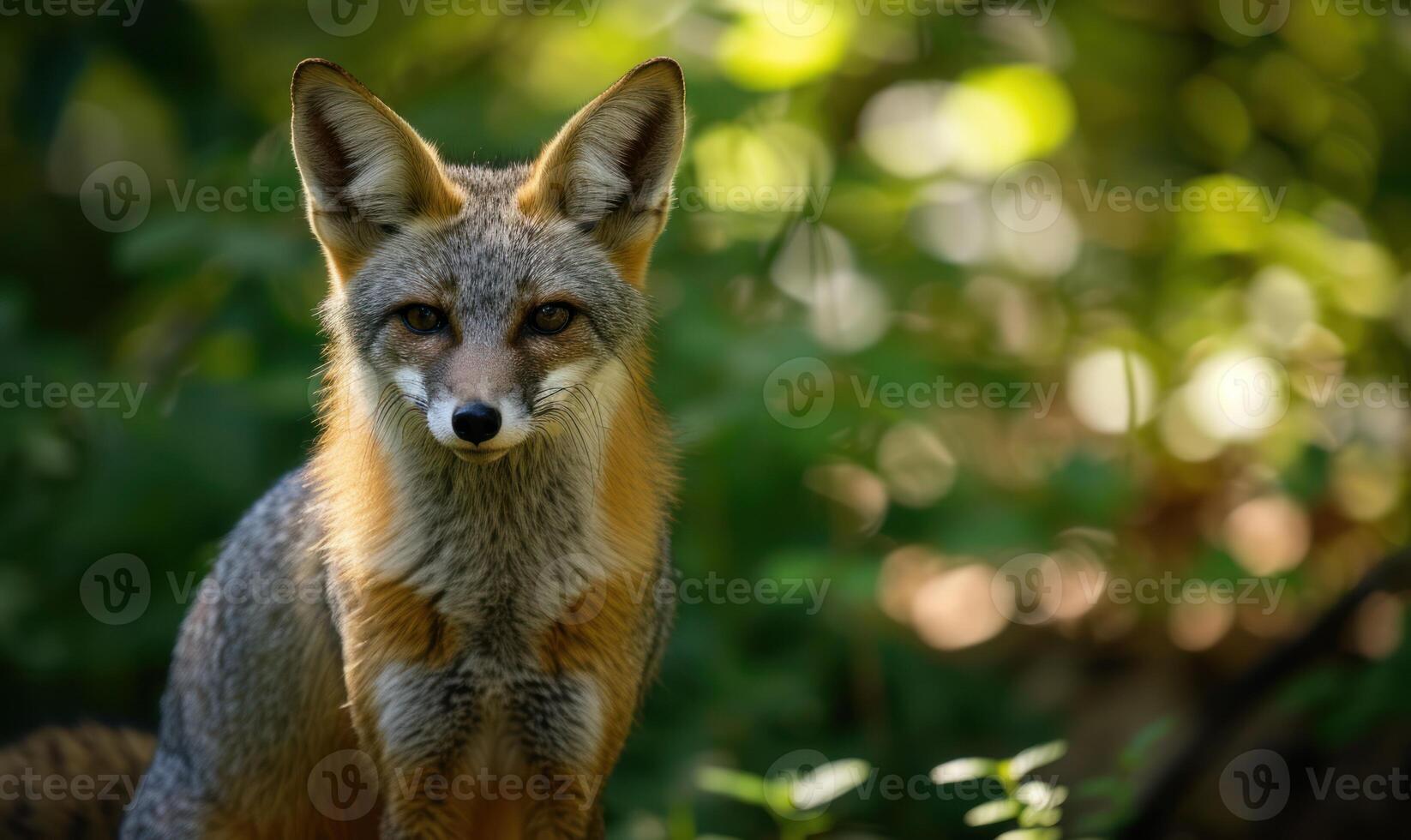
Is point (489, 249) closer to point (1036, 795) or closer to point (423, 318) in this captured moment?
point (423, 318)

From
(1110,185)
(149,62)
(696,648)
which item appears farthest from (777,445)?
(149,62)

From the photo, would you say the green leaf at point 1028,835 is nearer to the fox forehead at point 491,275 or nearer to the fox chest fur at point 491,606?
the fox chest fur at point 491,606

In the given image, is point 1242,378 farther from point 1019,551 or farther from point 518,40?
point 518,40

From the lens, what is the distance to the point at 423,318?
3.15 m

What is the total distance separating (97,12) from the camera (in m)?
5.60

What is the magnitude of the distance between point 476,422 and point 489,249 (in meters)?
0.60

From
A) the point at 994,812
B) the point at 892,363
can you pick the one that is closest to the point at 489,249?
the point at 994,812

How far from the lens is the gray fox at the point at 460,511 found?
3143 millimetres

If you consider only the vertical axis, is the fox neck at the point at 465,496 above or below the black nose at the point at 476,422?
below

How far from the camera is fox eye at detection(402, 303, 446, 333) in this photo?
123 inches

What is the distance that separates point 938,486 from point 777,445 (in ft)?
3.11

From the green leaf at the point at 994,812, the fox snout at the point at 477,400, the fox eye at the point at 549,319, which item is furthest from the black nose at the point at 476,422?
the green leaf at the point at 994,812

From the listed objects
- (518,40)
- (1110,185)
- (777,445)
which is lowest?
(777,445)

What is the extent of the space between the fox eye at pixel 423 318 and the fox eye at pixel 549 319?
0.74ft
